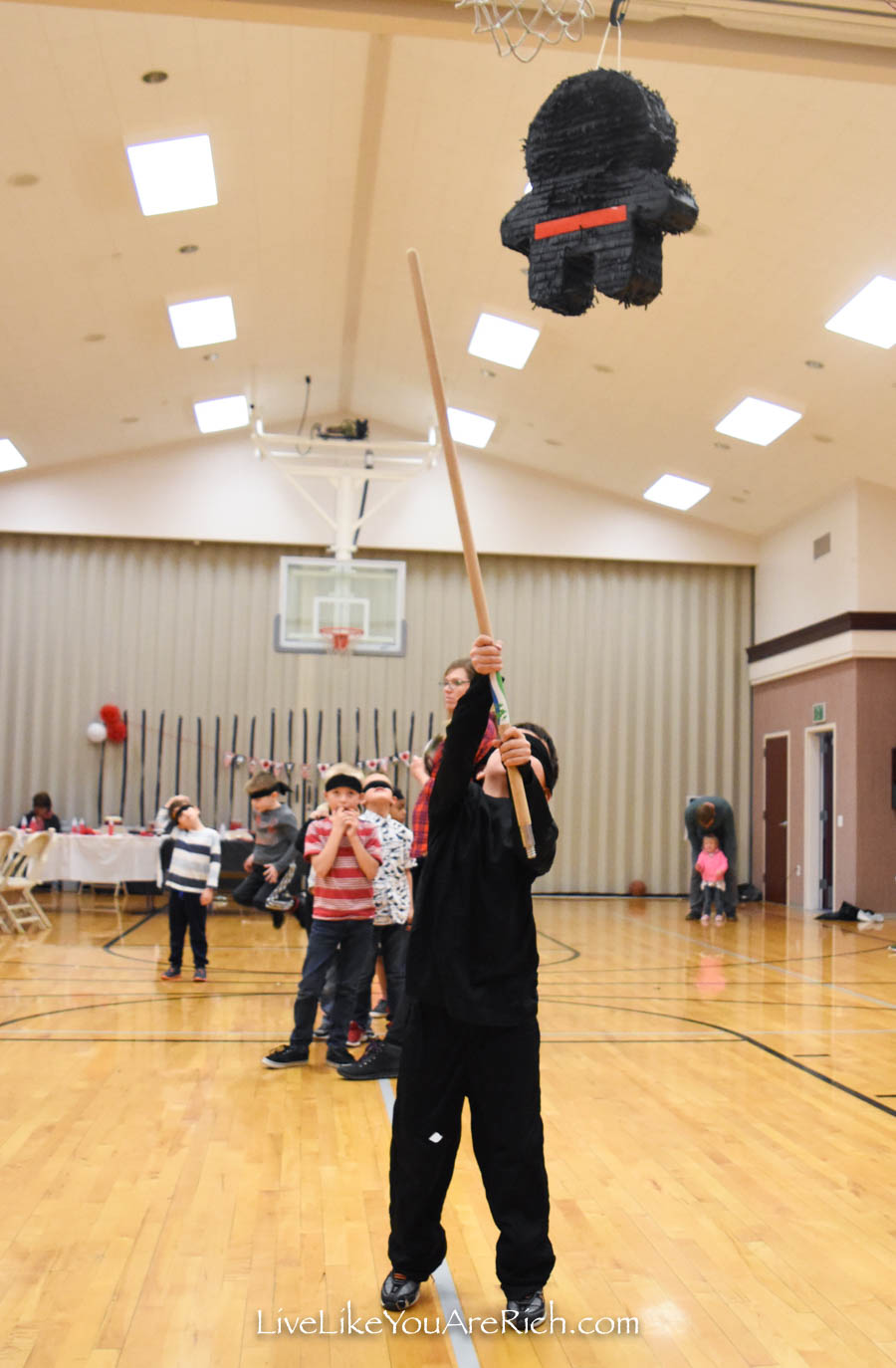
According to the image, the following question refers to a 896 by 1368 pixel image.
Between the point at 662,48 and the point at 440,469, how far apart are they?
36.9 ft

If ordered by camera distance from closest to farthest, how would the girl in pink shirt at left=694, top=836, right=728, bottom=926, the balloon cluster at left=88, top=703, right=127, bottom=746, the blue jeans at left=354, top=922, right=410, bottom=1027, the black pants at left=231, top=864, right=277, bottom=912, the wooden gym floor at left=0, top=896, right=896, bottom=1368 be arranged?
the wooden gym floor at left=0, top=896, right=896, bottom=1368 → the blue jeans at left=354, top=922, right=410, bottom=1027 → the black pants at left=231, top=864, right=277, bottom=912 → the girl in pink shirt at left=694, top=836, right=728, bottom=926 → the balloon cluster at left=88, top=703, right=127, bottom=746

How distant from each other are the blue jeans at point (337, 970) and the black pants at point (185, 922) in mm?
2676

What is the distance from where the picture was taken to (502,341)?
13906mm

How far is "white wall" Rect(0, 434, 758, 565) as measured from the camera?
1698cm

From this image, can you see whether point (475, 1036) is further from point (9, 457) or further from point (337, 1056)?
point (9, 457)

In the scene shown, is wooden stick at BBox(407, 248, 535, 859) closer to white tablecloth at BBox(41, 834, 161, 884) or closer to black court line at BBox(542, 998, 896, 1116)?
black court line at BBox(542, 998, 896, 1116)

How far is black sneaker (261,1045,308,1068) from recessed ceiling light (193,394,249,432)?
11542 millimetres

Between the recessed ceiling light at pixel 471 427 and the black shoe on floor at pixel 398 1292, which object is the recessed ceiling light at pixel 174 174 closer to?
the recessed ceiling light at pixel 471 427

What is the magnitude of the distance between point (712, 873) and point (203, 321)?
850 cm

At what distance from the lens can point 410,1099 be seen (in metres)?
2.98

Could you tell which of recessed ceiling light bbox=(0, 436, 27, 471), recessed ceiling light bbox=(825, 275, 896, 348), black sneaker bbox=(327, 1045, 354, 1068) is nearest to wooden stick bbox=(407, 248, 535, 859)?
black sneaker bbox=(327, 1045, 354, 1068)

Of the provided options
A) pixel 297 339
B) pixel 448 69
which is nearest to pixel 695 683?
pixel 297 339

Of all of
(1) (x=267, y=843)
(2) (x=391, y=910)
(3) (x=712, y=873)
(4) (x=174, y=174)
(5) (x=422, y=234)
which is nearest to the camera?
(2) (x=391, y=910)

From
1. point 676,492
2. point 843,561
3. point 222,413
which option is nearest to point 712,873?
point 843,561
